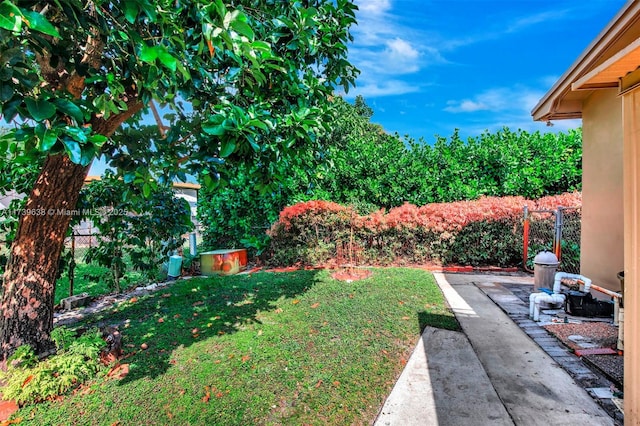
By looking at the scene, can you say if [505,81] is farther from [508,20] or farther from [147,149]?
[147,149]

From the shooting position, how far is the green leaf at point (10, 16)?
1.26 meters

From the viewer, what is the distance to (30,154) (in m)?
1.83

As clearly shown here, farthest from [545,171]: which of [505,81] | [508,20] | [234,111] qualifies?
[234,111]

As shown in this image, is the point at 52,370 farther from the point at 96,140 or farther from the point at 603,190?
the point at 603,190

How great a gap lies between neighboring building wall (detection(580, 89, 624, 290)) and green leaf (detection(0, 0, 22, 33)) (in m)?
6.16

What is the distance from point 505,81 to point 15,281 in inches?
651

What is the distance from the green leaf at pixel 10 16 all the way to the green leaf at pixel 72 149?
0.46 m

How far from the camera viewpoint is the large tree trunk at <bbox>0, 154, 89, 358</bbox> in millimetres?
2854

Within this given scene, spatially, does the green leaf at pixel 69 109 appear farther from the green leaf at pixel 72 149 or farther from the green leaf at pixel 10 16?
the green leaf at pixel 10 16

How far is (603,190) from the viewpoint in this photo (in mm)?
4820

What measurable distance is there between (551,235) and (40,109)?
8.62 metres

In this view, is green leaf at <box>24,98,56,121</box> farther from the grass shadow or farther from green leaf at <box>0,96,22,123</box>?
the grass shadow

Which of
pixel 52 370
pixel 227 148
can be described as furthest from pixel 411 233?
pixel 52 370

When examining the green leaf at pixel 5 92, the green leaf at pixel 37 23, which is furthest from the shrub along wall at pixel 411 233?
the green leaf at pixel 37 23
